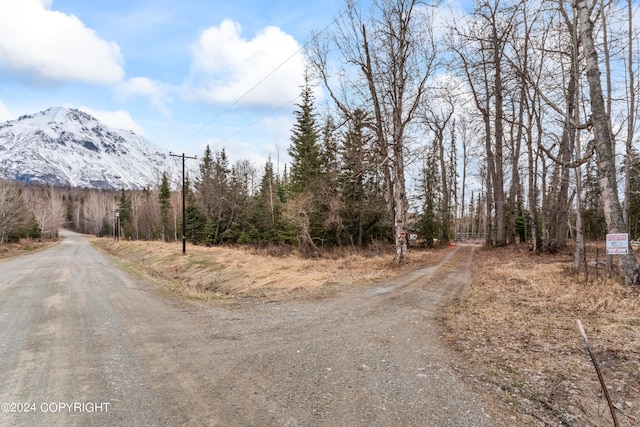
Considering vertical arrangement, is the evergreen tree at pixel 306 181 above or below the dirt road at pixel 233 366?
above

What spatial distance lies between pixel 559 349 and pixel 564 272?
23.1ft

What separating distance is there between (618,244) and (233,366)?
8.78 metres

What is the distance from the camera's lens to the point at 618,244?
7.35 m

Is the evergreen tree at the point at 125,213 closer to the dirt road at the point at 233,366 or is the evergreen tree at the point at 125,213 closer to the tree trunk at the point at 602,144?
the dirt road at the point at 233,366

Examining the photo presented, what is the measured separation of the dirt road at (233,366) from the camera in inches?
124

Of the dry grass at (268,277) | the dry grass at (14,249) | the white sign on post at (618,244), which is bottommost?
the dry grass at (14,249)

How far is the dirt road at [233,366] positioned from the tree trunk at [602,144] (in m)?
4.66

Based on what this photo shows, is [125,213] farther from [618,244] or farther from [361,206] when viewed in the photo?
[618,244]

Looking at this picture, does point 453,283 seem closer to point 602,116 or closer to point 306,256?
point 602,116

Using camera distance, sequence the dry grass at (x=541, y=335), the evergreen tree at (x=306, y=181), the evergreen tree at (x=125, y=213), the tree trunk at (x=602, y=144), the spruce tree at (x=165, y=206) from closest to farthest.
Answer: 1. the dry grass at (x=541, y=335)
2. the tree trunk at (x=602, y=144)
3. the evergreen tree at (x=306, y=181)
4. the spruce tree at (x=165, y=206)
5. the evergreen tree at (x=125, y=213)

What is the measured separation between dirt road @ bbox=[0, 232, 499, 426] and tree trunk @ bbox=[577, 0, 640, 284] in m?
4.66


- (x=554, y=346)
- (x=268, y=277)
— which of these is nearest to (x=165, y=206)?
(x=268, y=277)

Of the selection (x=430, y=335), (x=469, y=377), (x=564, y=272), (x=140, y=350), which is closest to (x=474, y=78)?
(x=564, y=272)

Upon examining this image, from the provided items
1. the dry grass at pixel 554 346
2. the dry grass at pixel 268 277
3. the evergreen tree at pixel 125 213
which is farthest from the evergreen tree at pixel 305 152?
the evergreen tree at pixel 125 213
